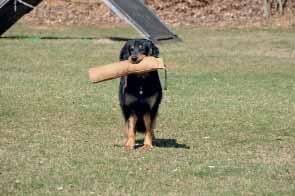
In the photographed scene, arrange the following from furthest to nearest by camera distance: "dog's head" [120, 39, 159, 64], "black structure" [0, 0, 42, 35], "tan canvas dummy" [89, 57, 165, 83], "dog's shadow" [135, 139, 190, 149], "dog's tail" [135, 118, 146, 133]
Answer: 1. "black structure" [0, 0, 42, 35]
2. "dog's shadow" [135, 139, 190, 149]
3. "dog's tail" [135, 118, 146, 133]
4. "dog's head" [120, 39, 159, 64]
5. "tan canvas dummy" [89, 57, 165, 83]

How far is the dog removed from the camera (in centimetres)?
877

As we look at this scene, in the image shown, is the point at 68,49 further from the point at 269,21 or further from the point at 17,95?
the point at 269,21

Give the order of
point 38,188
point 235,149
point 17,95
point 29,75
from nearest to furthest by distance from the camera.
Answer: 1. point 38,188
2. point 235,149
3. point 17,95
4. point 29,75

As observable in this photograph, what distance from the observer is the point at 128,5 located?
23641 mm

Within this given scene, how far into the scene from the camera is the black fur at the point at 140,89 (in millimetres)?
8766

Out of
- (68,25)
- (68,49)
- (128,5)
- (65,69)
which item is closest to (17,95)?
(65,69)

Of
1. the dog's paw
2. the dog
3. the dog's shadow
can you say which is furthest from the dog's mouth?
the dog's shadow

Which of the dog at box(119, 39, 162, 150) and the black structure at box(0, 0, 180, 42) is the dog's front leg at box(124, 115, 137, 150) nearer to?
the dog at box(119, 39, 162, 150)

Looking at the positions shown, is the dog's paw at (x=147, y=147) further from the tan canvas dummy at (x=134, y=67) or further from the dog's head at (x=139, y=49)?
the dog's head at (x=139, y=49)

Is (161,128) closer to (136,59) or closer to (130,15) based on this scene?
(136,59)

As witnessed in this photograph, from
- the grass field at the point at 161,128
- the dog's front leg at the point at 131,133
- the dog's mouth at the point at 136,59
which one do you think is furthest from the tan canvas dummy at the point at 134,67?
the grass field at the point at 161,128

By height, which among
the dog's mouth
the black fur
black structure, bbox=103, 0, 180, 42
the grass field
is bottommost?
black structure, bbox=103, 0, 180, 42

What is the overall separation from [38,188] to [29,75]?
933cm

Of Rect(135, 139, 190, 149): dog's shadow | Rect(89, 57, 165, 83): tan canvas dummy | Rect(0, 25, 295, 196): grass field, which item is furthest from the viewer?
Rect(135, 139, 190, 149): dog's shadow
